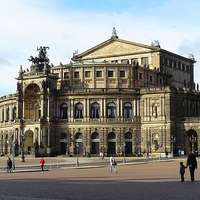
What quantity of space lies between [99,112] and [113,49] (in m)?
24.9

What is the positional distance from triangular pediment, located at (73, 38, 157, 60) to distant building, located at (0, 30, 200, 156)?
1018 cm

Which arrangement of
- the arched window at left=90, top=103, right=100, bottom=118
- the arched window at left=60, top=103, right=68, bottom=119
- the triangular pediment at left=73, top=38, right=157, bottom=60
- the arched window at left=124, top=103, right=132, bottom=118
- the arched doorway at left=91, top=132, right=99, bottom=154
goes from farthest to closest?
the triangular pediment at left=73, top=38, right=157, bottom=60 → the arched window at left=60, top=103, right=68, bottom=119 → the arched window at left=124, top=103, right=132, bottom=118 → the arched window at left=90, top=103, right=100, bottom=118 → the arched doorway at left=91, top=132, right=99, bottom=154

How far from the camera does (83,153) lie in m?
102

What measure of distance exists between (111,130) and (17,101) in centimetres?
2208

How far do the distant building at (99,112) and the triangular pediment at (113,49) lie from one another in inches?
401

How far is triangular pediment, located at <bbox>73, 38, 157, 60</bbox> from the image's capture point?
119688mm

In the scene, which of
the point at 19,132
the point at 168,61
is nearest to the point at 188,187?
the point at 19,132

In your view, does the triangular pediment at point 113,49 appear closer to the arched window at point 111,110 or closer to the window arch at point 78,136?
the arched window at point 111,110

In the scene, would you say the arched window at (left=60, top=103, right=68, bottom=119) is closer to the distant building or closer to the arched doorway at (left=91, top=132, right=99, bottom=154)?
the distant building

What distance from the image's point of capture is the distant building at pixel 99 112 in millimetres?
101062

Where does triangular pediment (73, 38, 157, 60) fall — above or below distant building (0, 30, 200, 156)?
above

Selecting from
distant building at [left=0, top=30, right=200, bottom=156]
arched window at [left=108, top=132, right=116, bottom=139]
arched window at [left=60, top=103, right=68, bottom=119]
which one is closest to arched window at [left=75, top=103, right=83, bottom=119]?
distant building at [left=0, top=30, right=200, bottom=156]

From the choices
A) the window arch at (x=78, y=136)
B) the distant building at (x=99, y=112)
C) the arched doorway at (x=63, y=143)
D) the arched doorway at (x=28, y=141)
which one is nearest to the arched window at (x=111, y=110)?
the distant building at (x=99, y=112)

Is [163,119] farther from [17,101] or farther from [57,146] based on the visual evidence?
Result: [17,101]
